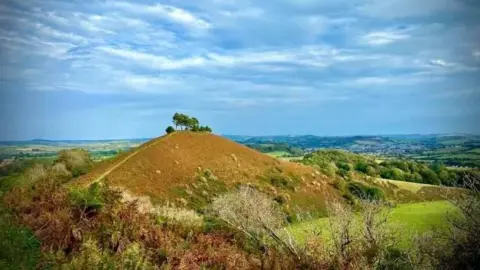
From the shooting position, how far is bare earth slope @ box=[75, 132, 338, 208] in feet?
137

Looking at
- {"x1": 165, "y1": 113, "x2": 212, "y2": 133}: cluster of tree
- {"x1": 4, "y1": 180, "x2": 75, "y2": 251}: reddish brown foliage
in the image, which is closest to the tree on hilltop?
{"x1": 165, "y1": 113, "x2": 212, "y2": 133}: cluster of tree

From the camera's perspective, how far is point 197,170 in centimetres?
4750

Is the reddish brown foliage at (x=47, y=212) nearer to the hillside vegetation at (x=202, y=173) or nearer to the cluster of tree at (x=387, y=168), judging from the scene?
the hillside vegetation at (x=202, y=173)

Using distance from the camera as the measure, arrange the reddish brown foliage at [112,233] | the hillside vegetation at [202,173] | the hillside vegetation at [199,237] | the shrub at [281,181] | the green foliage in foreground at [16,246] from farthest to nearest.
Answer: the shrub at [281,181] < the hillside vegetation at [202,173] < the reddish brown foliage at [112,233] < the hillside vegetation at [199,237] < the green foliage in foreground at [16,246]

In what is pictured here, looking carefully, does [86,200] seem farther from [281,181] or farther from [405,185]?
[405,185]

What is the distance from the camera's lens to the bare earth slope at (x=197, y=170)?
137 feet

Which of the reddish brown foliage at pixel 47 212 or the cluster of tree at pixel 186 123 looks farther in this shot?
the cluster of tree at pixel 186 123

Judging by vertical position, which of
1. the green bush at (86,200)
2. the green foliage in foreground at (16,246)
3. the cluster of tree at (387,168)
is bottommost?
the cluster of tree at (387,168)

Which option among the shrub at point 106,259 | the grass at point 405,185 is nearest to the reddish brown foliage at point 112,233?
the shrub at point 106,259

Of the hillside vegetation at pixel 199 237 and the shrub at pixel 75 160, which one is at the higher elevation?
the shrub at pixel 75 160

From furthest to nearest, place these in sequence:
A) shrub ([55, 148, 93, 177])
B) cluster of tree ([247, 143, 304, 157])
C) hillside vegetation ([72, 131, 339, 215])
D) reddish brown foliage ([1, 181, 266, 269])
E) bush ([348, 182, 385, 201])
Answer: cluster of tree ([247, 143, 304, 157]) → bush ([348, 182, 385, 201]) → shrub ([55, 148, 93, 177]) → hillside vegetation ([72, 131, 339, 215]) → reddish brown foliage ([1, 181, 266, 269])

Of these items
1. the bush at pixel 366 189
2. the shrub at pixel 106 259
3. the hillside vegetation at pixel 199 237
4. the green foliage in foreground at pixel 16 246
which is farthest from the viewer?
the bush at pixel 366 189

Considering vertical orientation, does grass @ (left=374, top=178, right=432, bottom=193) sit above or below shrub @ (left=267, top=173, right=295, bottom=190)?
below

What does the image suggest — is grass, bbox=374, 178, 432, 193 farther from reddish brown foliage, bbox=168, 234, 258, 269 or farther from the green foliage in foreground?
the green foliage in foreground
